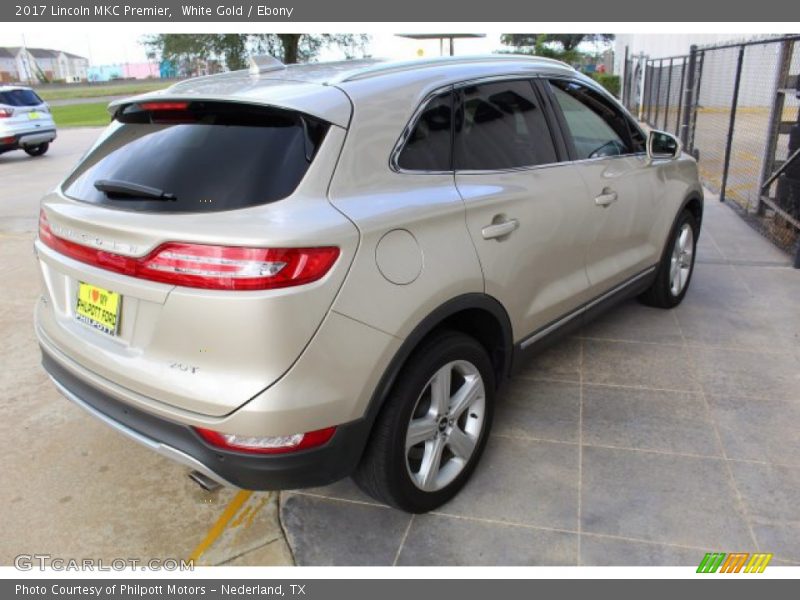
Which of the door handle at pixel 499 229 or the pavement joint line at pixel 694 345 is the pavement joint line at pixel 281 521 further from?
the pavement joint line at pixel 694 345

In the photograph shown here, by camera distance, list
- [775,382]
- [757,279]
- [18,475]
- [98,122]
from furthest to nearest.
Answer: [98,122]
[757,279]
[775,382]
[18,475]

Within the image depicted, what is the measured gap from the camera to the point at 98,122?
2459 centimetres

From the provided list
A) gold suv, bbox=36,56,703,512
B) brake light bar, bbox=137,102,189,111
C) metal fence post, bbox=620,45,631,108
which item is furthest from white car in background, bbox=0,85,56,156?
metal fence post, bbox=620,45,631,108

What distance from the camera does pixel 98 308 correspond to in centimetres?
239

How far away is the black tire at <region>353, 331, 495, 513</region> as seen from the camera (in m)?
2.42

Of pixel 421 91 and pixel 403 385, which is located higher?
pixel 421 91

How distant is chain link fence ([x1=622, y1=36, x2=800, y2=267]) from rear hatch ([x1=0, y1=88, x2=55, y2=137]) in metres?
14.2

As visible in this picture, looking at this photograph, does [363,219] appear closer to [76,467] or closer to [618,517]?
[618,517]

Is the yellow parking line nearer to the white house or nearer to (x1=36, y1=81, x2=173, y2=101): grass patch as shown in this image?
Answer: (x1=36, y1=81, x2=173, y2=101): grass patch

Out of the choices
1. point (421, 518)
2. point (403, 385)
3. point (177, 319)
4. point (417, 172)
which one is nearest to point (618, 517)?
point (421, 518)

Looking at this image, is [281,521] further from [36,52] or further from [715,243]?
[36,52]

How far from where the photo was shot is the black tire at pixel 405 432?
2.42 metres

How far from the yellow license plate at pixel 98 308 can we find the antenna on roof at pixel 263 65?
1.18 meters

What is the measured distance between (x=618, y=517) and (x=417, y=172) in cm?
163
